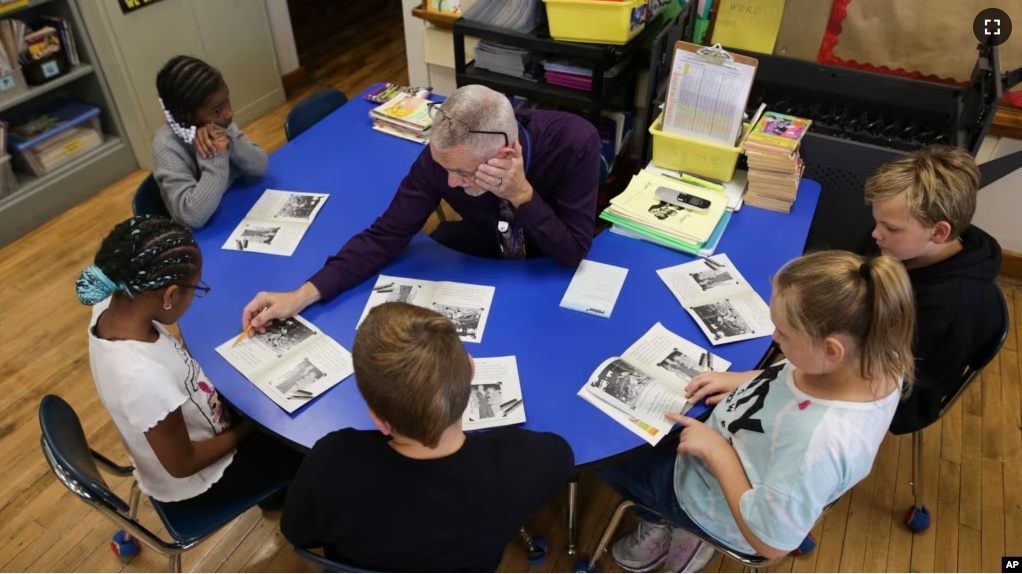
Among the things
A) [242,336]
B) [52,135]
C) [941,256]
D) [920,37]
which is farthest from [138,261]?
[920,37]

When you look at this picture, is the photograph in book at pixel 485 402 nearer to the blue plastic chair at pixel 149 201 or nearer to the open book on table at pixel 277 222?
the open book on table at pixel 277 222

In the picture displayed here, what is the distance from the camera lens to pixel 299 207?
222 cm

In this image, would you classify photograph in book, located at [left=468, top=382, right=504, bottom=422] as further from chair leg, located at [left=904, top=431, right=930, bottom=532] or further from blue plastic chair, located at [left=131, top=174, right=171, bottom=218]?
chair leg, located at [left=904, top=431, right=930, bottom=532]

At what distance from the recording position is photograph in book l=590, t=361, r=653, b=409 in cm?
158

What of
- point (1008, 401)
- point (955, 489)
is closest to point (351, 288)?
point (955, 489)

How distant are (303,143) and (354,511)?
1754 millimetres

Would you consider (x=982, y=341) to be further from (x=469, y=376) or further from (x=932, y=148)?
(x=469, y=376)

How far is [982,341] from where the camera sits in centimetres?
169

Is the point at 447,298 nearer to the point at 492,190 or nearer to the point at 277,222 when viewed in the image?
the point at 492,190

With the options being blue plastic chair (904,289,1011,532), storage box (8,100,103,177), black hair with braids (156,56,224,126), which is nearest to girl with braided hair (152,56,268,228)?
black hair with braids (156,56,224,126)

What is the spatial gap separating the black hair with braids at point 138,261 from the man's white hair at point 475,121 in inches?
26.8

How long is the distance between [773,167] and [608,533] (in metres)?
1.29

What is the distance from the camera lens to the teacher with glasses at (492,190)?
172 centimetres

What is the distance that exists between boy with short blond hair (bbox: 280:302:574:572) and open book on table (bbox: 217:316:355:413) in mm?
374
